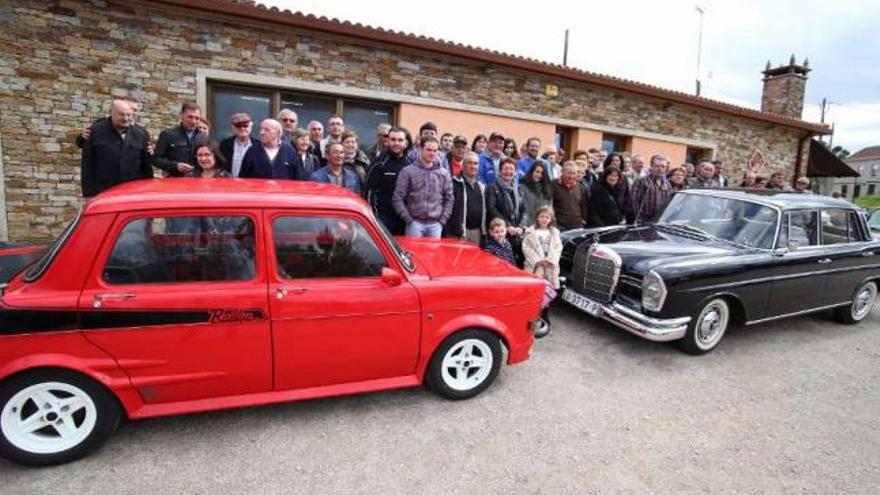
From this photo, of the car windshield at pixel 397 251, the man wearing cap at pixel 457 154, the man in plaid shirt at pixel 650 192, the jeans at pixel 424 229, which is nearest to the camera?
Result: the car windshield at pixel 397 251

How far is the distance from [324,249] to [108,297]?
122cm

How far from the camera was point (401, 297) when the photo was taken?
315cm

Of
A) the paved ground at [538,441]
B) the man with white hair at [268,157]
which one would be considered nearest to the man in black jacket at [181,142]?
the man with white hair at [268,157]

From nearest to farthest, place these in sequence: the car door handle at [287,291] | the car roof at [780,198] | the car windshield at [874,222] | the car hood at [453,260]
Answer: the car door handle at [287,291] → the car hood at [453,260] → the car roof at [780,198] → the car windshield at [874,222]

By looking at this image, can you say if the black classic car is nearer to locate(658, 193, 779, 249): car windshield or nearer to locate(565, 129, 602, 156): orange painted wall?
locate(658, 193, 779, 249): car windshield

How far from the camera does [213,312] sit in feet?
9.00

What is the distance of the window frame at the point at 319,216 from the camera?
113 inches

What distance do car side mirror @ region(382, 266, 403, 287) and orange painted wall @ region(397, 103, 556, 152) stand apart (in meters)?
5.79

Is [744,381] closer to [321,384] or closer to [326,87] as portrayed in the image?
[321,384]

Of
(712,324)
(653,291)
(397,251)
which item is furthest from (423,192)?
(712,324)

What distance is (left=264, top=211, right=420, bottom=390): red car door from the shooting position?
9.55 feet

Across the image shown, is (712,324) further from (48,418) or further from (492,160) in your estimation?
(48,418)

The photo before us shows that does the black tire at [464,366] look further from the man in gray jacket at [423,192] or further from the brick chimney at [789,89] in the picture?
the brick chimney at [789,89]

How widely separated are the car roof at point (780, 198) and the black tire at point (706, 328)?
4.49ft
